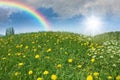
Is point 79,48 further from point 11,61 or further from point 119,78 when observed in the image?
point 119,78

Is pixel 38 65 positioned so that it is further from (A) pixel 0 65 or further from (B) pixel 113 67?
(B) pixel 113 67

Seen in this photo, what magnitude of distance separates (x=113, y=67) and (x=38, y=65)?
195cm

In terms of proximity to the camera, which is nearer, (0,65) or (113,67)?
(113,67)

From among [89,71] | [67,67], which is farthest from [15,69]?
[89,71]

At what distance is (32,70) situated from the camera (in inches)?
291

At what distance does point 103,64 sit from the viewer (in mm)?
7578

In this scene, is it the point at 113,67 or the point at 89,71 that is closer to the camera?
the point at 89,71

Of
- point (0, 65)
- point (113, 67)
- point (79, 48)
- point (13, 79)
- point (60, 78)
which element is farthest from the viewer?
point (79, 48)

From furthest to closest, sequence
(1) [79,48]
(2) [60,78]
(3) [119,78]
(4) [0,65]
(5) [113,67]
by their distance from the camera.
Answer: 1. (1) [79,48]
2. (4) [0,65]
3. (5) [113,67]
4. (2) [60,78]
5. (3) [119,78]

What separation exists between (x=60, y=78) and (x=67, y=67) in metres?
0.88

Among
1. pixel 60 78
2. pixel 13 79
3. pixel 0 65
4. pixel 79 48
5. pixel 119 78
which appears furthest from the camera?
pixel 79 48

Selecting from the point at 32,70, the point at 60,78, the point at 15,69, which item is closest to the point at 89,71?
the point at 60,78

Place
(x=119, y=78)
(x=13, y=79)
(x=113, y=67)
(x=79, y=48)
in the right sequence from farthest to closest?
(x=79, y=48) → (x=113, y=67) → (x=13, y=79) → (x=119, y=78)

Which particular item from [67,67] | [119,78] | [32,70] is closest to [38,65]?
[32,70]
